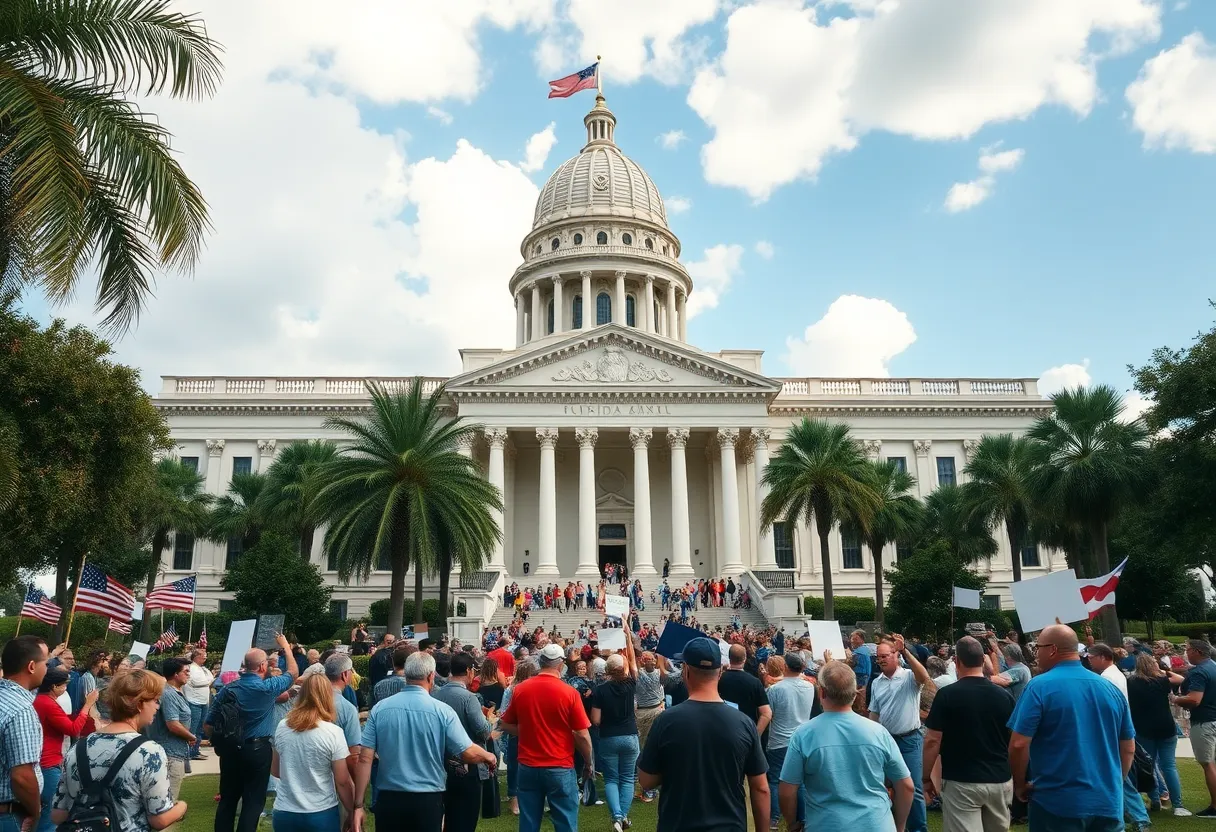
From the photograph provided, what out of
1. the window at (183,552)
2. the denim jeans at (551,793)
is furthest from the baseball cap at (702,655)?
the window at (183,552)

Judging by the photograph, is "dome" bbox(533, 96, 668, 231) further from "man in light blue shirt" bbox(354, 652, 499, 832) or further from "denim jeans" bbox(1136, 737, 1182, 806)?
"man in light blue shirt" bbox(354, 652, 499, 832)

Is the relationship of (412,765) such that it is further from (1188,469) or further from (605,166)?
(605,166)

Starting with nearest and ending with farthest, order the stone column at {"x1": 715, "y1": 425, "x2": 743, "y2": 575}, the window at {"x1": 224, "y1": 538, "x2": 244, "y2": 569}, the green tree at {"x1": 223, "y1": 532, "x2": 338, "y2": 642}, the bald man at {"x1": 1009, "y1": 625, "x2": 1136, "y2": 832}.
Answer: the bald man at {"x1": 1009, "y1": 625, "x2": 1136, "y2": 832}, the green tree at {"x1": 223, "y1": 532, "x2": 338, "y2": 642}, the stone column at {"x1": 715, "y1": 425, "x2": 743, "y2": 575}, the window at {"x1": 224, "y1": 538, "x2": 244, "y2": 569}

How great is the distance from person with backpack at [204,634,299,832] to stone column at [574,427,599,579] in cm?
3676

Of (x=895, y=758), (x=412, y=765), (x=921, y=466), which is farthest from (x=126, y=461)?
(x=921, y=466)

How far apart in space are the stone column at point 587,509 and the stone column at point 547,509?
4.43ft

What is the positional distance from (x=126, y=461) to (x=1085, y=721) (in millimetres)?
23051

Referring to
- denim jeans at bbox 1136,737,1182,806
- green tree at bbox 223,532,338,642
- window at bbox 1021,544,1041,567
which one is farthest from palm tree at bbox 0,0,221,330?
window at bbox 1021,544,1041,567

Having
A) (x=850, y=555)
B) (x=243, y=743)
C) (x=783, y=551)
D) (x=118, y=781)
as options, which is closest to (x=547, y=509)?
(x=783, y=551)

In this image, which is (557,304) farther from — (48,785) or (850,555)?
(48,785)

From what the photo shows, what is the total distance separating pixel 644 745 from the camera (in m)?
7.81

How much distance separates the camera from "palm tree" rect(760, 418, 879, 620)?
3409 centimetres

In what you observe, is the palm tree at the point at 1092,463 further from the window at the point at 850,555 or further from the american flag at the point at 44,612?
the american flag at the point at 44,612

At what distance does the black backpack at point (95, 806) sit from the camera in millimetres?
5043
